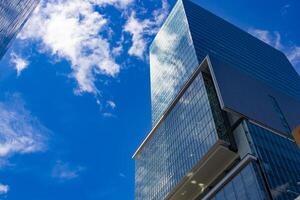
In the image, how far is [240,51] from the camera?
11000 cm

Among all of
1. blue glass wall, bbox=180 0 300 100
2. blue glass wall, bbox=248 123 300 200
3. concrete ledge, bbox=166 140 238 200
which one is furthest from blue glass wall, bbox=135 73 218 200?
blue glass wall, bbox=180 0 300 100

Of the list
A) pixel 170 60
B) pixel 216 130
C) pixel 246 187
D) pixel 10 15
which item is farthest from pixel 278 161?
pixel 10 15

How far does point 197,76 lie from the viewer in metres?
76.7

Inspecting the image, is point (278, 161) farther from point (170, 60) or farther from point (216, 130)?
point (170, 60)

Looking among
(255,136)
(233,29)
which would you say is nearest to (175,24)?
(233,29)

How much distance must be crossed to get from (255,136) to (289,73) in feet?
224

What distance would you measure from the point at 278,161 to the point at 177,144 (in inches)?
817

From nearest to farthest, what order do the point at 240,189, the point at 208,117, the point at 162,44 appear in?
1. the point at 240,189
2. the point at 208,117
3. the point at 162,44

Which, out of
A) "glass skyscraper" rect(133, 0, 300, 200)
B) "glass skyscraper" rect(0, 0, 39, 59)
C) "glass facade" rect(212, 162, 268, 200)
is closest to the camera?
"glass facade" rect(212, 162, 268, 200)

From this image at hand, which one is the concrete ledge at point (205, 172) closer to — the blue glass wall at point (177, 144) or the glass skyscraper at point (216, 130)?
the glass skyscraper at point (216, 130)

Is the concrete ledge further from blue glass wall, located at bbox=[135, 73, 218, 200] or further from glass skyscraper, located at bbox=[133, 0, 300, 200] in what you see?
blue glass wall, located at bbox=[135, 73, 218, 200]

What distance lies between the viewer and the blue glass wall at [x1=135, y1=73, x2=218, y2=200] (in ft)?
211

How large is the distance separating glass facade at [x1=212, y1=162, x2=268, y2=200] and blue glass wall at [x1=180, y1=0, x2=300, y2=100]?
4139 cm

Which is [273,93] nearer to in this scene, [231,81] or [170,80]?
[231,81]
